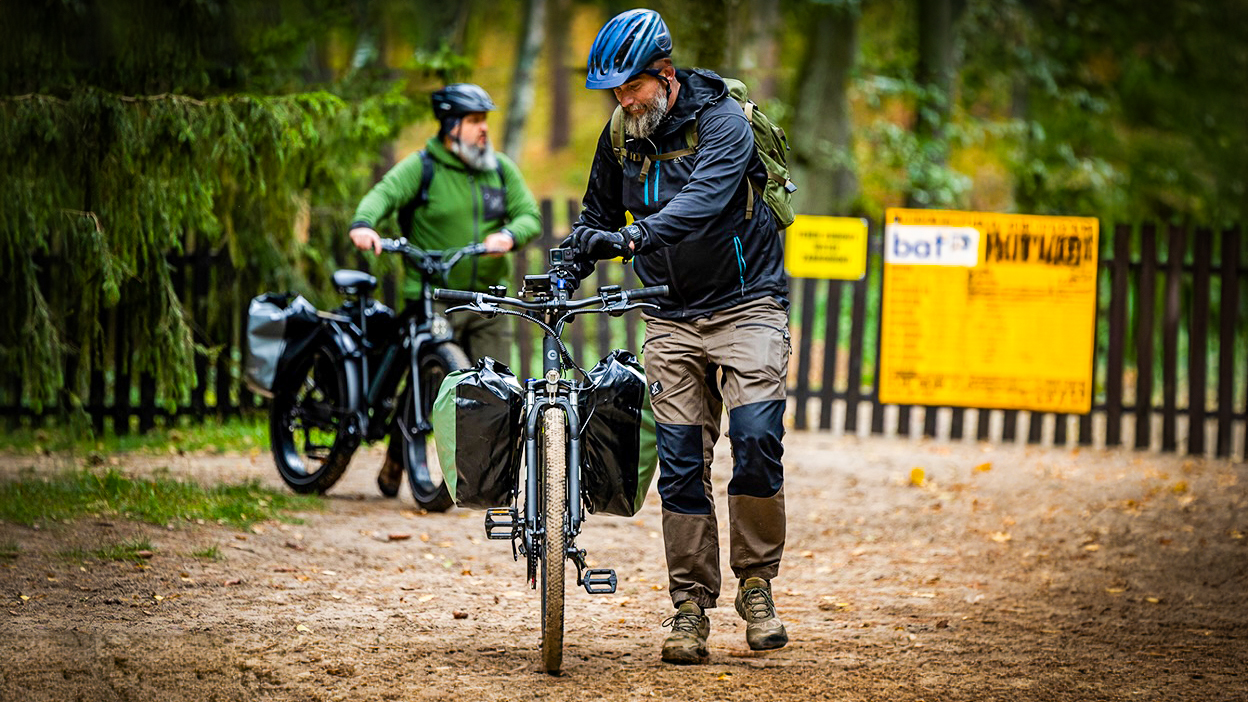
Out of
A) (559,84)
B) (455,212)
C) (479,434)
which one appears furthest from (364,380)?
(559,84)

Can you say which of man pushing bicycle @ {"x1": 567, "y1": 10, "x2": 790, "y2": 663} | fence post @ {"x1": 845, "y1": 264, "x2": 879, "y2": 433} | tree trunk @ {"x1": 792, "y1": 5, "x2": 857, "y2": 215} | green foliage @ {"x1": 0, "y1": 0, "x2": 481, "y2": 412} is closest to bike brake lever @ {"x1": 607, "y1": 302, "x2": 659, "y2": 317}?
man pushing bicycle @ {"x1": 567, "y1": 10, "x2": 790, "y2": 663}

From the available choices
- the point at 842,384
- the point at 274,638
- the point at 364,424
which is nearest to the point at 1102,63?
the point at 842,384

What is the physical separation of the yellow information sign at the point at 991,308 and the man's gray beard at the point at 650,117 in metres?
6.13

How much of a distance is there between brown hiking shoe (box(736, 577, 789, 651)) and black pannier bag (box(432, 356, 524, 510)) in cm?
94

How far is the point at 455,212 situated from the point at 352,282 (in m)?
0.66

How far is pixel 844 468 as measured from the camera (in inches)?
386

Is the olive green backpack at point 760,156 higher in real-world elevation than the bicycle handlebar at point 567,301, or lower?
higher

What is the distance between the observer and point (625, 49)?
461cm

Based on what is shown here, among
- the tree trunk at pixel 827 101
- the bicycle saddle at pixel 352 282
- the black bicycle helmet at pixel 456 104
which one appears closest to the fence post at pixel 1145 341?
the black bicycle helmet at pixel 456 104

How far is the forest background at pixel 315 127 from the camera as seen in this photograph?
693 cm

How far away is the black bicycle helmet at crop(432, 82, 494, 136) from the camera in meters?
7.34

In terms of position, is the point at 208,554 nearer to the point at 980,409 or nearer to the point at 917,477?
the point at 917,477

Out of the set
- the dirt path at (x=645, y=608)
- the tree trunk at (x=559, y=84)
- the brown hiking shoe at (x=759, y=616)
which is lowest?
the dirt path at (x=645, y=608)

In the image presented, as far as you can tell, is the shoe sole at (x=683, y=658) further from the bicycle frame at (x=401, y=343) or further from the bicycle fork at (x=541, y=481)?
the bicycle frame at (x=401, y=343)
